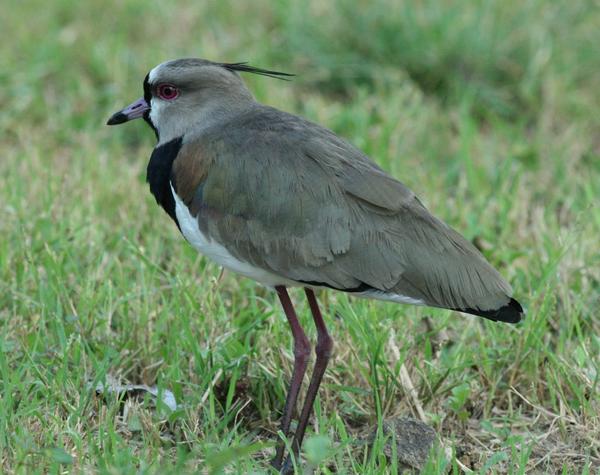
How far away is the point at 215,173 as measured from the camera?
12.5 feet

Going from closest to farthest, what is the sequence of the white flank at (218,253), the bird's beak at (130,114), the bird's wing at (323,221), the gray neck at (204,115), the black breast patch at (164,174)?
the bird's wing at (323,221), the white flank at (218,253), the black breast patch at (164,174), the gray neck at (204,115), the bird's beak at (130,114)

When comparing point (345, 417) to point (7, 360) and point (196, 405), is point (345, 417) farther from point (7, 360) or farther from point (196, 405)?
point (7, 360)

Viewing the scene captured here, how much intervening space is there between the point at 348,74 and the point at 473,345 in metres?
2.90

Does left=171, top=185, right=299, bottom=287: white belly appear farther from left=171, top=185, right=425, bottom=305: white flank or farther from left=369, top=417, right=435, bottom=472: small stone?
left=369, top=417, right=435, bottom=472: small stone

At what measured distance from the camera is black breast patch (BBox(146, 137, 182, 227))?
3943mm

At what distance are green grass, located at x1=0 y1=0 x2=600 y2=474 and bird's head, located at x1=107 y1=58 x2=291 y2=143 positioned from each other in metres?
0.64

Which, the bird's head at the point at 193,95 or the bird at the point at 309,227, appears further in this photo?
the bird's head at the point at 193,95

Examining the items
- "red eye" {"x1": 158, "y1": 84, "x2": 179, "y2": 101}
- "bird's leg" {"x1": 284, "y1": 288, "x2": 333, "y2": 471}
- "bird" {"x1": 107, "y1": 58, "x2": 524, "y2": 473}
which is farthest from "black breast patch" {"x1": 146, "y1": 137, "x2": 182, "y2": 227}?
"bird's leg" {"x1": 284, "y1": 288, "x2": 333, "y2": 471}

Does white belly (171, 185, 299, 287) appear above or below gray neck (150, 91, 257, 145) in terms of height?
below

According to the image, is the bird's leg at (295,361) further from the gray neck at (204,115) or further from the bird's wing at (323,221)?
the gray neck at (204,115)

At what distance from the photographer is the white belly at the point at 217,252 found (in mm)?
3766

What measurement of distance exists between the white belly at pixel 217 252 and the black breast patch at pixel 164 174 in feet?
0.25

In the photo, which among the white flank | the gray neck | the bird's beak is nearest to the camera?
the white flank

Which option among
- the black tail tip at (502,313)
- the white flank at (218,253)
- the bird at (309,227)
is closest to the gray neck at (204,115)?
the bird at (309,227)
